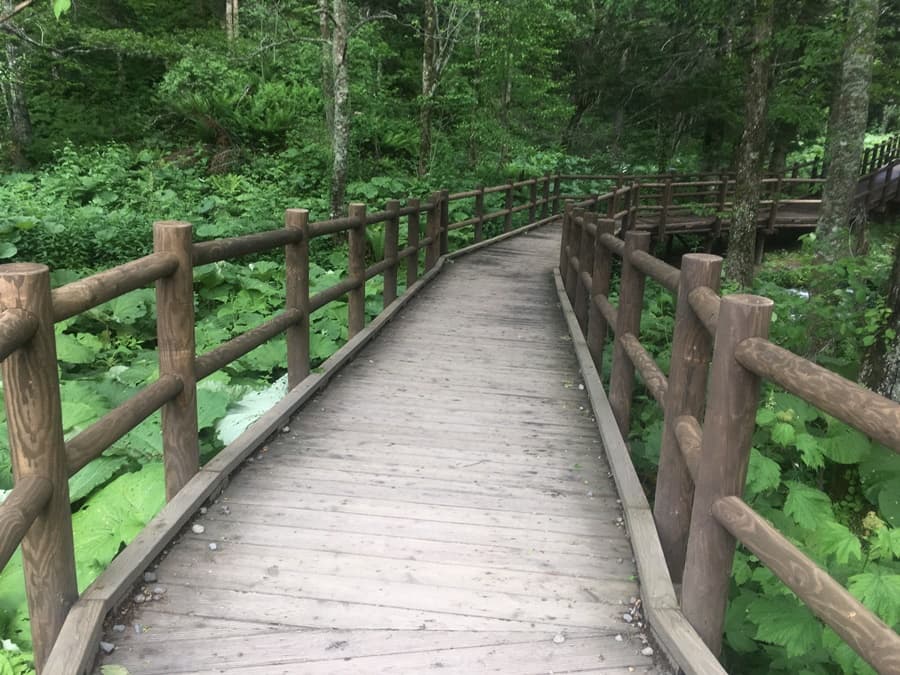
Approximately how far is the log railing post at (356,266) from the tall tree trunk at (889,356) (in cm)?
384

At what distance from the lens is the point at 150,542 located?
2844 millimetres

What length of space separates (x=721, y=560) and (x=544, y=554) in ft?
2.74

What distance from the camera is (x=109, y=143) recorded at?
59.8 feet

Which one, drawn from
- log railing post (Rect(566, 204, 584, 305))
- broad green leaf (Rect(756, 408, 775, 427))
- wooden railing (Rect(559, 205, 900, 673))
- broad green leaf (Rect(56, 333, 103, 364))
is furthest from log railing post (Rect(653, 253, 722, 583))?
log railing post (Rect(566, 204, 584, 305))

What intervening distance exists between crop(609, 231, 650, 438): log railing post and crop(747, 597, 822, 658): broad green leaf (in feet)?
6.49

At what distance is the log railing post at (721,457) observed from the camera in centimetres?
230

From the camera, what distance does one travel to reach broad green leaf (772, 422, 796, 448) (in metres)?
3.21

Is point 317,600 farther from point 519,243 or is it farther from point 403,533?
point 519,243

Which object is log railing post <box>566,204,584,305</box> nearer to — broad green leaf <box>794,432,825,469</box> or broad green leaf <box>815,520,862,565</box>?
broad green leaf <box>794,432,825,469</box>

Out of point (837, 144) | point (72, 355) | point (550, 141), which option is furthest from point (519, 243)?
point (72, 355)

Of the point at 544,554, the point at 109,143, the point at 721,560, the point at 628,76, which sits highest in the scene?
the point at 628,76

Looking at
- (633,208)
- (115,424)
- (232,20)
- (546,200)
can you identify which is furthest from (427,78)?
(115,424)

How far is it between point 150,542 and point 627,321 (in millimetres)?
2839

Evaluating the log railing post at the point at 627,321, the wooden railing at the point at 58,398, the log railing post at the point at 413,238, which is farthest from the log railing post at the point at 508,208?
the wooden railing at the point at 58,398
